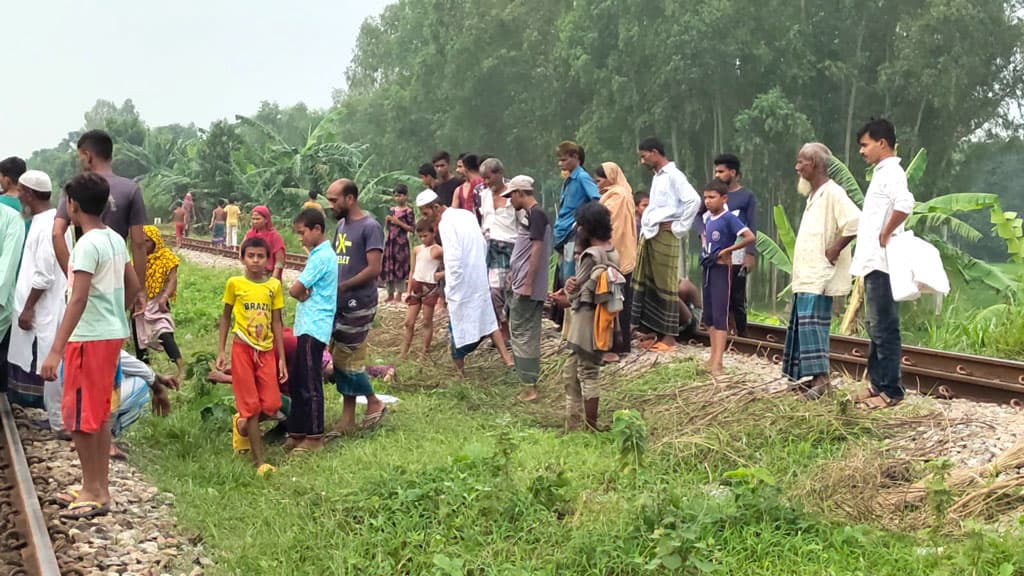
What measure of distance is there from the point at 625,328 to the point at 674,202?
3.97ft

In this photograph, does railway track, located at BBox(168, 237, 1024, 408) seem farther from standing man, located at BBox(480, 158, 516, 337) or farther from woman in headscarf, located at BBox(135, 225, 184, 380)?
woman in headscarf, located at BBox(135, 225, 184, 380)

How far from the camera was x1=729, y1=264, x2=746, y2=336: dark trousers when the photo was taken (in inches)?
333

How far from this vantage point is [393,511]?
441 centimetres

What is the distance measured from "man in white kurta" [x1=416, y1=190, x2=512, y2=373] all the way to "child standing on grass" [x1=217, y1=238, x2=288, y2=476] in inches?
85.1

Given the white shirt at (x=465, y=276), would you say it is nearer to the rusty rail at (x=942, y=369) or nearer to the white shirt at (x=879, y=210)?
the rusty rail at (x=942, y=369)

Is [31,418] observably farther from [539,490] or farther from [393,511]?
[539,490]

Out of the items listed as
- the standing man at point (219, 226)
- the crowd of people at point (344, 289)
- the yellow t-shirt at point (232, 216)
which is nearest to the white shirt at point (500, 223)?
the crowd of people at point (344, 289)

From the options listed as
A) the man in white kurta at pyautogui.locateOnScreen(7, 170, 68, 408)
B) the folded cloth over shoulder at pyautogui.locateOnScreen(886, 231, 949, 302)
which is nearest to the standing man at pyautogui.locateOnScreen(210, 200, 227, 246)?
the man in white kurta at pyautogui.locateOnScreen(7, 170, 68, 408)

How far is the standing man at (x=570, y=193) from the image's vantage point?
759cm

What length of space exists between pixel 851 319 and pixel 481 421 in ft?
17.8

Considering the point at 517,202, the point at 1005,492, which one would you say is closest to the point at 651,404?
the point at 517,202

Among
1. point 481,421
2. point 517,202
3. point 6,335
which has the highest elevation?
point 517,202

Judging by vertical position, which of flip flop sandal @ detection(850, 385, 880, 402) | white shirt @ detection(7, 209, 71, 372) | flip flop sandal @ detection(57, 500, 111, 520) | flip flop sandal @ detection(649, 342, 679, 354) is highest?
white shirt @ detection(7, 209, 71, 372)

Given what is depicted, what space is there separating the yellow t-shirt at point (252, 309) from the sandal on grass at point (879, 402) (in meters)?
3.81
